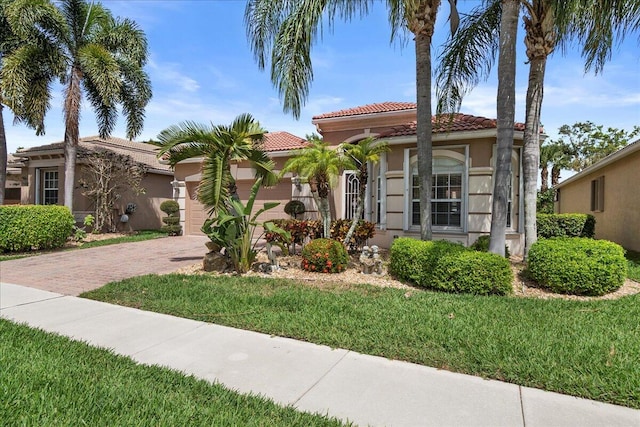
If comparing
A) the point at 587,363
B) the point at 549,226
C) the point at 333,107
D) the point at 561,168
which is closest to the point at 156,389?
the point at 587,363

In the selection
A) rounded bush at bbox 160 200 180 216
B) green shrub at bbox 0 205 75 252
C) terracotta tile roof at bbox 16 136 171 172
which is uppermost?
terracotta tile roof at bbox 16 136 171 172

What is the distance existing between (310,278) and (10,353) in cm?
510

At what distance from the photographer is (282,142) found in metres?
15.8

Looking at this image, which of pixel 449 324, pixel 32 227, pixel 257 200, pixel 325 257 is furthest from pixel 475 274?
pixel 32 227

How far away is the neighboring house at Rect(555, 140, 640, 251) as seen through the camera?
39.2ft

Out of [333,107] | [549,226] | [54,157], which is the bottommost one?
[549,226]

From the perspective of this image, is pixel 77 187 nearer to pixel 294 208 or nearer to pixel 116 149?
pixel 116 149

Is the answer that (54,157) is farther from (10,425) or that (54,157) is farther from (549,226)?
(549,226)

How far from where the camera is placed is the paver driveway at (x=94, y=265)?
773 cm

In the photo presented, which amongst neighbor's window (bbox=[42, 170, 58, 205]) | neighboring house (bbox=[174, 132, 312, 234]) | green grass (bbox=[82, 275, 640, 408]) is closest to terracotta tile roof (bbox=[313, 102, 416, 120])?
neighboring house (bbox=[174, 132, 312, 234])

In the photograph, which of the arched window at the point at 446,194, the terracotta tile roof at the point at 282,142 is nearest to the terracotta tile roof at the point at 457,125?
the arched window at the point at 446,194

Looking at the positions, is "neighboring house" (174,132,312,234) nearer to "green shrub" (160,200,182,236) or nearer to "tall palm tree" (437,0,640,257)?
"green shrub" (160,200,182,236)

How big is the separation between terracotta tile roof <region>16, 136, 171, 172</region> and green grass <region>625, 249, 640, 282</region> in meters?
19.0

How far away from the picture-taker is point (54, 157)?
60.2ft
